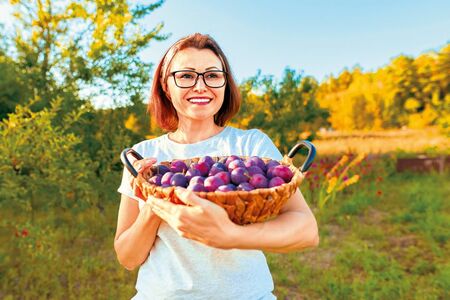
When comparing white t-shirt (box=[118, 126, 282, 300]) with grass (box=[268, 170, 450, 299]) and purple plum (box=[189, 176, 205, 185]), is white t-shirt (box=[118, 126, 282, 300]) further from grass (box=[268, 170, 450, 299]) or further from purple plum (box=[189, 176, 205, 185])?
grass (box=[268, 170, 450, 299])

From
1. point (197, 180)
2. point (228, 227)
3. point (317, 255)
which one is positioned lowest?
point (317, 255)

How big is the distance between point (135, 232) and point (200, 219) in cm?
45

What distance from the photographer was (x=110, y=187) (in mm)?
5711

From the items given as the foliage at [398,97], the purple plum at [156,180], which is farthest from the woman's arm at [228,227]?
the foliage at [398,97]

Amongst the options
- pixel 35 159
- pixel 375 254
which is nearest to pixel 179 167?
pixel 35 159

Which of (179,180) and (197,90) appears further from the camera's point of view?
(197,90)

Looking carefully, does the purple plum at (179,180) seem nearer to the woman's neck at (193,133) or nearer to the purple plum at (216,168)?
the purple plum at (216,168)

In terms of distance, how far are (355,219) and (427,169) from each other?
171 inches

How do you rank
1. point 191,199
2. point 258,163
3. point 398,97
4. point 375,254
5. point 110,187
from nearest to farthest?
point 191,199
point 258,163
point 375,254
point 110,187
point 398,97

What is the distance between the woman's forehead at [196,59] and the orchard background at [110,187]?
9.57 ft

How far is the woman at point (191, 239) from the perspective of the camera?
125 cm

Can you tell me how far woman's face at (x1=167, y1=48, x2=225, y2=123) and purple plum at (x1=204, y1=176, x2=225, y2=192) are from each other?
43cm

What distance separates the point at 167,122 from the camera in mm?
1861

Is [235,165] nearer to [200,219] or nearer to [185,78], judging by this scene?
[200,219]
